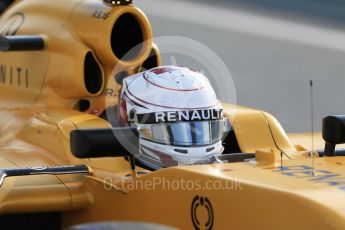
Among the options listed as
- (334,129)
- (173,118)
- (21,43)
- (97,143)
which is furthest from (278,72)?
(97,143)

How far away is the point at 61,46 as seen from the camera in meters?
3.95

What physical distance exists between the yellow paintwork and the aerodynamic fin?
49 millimetres

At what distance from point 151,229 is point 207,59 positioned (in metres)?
1.82

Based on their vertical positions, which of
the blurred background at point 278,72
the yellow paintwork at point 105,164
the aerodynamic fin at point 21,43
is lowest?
the blurred background at point 278,72

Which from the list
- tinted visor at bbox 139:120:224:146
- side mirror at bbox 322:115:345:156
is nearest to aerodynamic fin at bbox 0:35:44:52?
tinted visor at bbox 139:120:224:146

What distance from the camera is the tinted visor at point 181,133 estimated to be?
2977mm

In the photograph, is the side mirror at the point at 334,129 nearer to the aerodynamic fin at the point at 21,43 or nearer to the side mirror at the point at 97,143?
the side mirror at the point at 97,143

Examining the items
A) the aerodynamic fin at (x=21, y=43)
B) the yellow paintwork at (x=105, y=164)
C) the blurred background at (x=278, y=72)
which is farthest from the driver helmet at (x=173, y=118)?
the blurred background at (x=278, y=72)

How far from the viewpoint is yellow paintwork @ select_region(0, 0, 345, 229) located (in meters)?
2.19

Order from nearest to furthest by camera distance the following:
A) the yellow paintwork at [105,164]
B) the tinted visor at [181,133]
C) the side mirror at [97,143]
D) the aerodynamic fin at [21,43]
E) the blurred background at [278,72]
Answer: the yellow paintwork at [105,164] < the side mirror at [97,143] < the tinted visor at [181,133] < the aerodynamic fin at [21,43] < the blurred background at [278,72]

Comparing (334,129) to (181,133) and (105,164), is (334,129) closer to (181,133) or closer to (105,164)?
(181,133)

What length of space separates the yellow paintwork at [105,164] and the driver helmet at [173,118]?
0.54 ft

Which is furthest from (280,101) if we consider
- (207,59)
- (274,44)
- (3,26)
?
(207,59)

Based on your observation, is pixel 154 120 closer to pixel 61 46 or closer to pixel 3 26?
pixel 61 46
